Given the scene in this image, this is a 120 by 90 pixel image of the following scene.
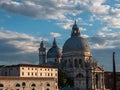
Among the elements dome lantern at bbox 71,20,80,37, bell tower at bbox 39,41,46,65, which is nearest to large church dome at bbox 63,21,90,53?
dome lantern at bbox 71,20,80,37

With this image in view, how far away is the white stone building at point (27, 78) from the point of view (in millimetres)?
83500

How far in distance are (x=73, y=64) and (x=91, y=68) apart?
26.2ft

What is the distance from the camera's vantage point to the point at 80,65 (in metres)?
136

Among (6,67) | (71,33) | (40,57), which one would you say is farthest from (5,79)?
(40,57)

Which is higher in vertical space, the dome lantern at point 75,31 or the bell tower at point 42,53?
the dome lantern at point 75,31

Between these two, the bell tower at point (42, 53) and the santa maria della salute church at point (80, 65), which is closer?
the santa maria della salute church at point (80, 65)

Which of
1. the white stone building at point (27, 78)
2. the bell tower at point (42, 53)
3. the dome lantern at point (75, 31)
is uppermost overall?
the dome lantern at point (75, 31)

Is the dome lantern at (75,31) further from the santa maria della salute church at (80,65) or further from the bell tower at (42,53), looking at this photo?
the bell tower at (42,53)

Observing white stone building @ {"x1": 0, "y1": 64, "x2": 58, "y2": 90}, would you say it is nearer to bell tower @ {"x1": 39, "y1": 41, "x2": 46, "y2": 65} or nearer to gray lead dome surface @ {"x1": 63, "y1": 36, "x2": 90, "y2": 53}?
gray lead dome surface @ {"x1": 63, "y1": 36, "x2": 90, "y2": 53}

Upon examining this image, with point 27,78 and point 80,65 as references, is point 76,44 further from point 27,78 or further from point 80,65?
point 27,78

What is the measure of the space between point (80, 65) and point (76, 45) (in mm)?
8185

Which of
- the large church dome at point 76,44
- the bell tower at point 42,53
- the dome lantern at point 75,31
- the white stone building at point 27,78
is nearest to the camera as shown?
the white stone building at point 27,78

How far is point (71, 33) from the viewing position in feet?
483

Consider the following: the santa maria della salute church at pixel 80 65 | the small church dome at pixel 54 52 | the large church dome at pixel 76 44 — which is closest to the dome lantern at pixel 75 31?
the santa maria della salute church at pixel 80 65
